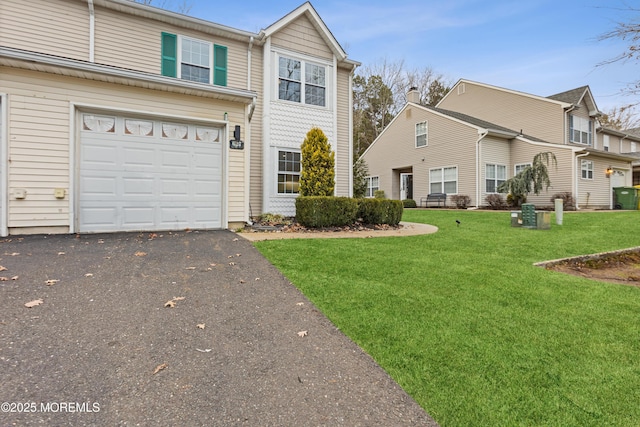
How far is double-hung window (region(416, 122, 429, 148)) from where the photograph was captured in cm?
1900

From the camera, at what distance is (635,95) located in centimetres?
512

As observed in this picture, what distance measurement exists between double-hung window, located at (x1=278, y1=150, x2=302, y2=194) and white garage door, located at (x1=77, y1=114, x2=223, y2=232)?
2.83m

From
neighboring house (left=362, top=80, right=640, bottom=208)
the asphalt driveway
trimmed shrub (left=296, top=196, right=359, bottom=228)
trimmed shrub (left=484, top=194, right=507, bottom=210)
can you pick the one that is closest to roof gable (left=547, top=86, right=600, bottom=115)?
neighboring house (left=362, top=80, right=640, bottom=208)

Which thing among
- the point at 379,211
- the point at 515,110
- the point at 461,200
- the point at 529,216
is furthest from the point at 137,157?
the point at 515,110

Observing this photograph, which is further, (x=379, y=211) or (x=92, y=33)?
(x=379, y=211)

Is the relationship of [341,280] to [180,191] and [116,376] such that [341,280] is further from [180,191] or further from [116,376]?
[180,191]

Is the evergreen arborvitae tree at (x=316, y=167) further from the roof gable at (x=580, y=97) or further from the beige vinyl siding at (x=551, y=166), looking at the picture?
the roof gable at (x=580, y=97)

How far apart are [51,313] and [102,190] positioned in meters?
4.37

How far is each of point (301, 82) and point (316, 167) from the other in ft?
11.4

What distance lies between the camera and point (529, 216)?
8867 millimetres

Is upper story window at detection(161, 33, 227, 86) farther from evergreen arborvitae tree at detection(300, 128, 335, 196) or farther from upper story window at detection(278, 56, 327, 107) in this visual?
evergreen arborvitae tree at detection(300, 128, 335, 196)

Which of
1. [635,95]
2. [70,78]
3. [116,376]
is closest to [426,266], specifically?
[116,376]

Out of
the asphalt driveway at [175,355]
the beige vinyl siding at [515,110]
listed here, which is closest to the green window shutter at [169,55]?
the asphalt driveway at [175,355]

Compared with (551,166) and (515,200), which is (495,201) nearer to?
(515,200)
